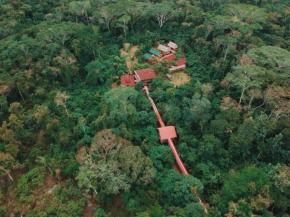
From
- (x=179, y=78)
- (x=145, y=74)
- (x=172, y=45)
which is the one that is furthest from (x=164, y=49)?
(x=145, y=74)

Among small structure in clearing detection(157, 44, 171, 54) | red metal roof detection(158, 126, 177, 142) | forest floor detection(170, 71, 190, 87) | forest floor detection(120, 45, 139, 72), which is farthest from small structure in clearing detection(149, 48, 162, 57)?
red metal roof detection(158, 126, 177, 142)

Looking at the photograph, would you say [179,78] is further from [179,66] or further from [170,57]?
[170,57]

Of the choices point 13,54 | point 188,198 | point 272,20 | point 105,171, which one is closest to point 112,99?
point 105,171

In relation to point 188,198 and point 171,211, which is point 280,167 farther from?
point 171,211

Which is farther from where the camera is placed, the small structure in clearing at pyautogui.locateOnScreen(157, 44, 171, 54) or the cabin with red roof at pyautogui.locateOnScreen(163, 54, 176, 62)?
the small structure in clearing at pyautogui.locateOnScreen(157, 44, 171, 54)

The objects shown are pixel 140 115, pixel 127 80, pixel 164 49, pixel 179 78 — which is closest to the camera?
pixel 140 115

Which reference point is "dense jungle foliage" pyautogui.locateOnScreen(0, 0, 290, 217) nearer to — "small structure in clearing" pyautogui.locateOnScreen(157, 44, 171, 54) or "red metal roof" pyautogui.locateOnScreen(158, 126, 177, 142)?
"red metal roof" pyautogui.locateOnScreen(158, 126, 177, 142)

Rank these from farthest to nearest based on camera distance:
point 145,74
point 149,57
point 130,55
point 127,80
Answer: point 130,55 < point 149,57 < point 145,74 < point 127,80
